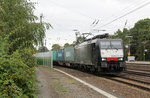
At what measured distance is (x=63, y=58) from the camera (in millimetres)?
30047

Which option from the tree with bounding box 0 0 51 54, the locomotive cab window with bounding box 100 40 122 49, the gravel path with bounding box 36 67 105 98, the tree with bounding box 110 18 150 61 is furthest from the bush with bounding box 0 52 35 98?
the tree with bounding box 110 18 150 61

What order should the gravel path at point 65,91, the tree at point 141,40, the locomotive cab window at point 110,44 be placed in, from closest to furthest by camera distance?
the gravel path at point 65,91 < the locomotive cab window at point 110,44 < the tree at point 141,40

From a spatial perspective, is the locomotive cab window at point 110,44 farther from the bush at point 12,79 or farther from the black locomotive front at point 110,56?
the bush at point 12,79

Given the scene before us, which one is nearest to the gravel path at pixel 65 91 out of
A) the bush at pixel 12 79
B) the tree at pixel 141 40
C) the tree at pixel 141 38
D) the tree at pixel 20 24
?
the bush at pixel 12 79

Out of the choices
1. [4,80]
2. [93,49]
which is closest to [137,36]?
[93,49]

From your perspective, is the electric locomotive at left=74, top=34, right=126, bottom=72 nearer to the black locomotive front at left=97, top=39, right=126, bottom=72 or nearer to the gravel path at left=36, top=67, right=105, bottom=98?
the black locomotive front at left=97, top=39, right=126, bottom=72

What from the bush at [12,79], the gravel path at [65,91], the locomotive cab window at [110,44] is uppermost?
the locomotive cab window at [110,44]

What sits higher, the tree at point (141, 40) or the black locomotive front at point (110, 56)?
the tree at point (141, 40)

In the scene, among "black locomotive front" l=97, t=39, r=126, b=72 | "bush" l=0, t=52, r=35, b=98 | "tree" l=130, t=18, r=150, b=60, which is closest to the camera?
"bush" l=0, t=52, r=35, b=98

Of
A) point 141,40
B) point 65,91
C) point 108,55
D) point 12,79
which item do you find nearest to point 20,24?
point 65,91

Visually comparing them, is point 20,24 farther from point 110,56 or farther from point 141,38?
point 141,38

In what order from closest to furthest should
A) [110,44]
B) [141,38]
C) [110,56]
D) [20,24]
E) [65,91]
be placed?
1. [65,91]
2. [20,24]
3. [110,56]
4. [110,44]
5. [141,38]

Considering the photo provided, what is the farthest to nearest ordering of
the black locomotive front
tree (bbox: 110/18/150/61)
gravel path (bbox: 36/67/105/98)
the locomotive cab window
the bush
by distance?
tree (bbox: 110/18/150/61), the locomotive cab window, the black locomotive front, gravel path (bbox: 36/67/105/98), the bush

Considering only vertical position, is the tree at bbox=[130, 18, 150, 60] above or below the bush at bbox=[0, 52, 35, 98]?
above
